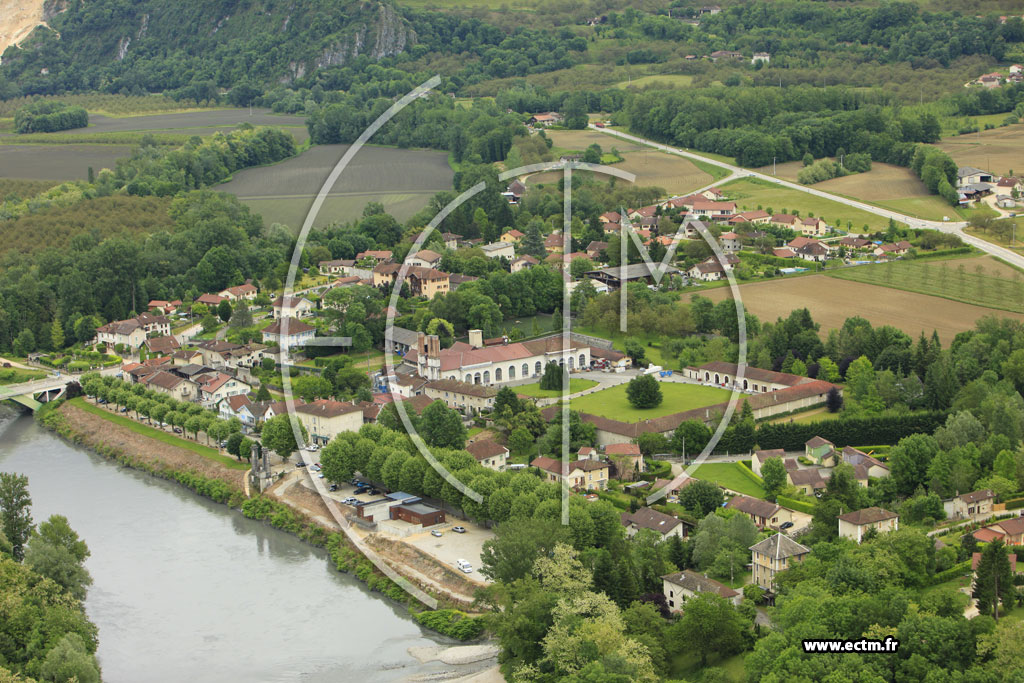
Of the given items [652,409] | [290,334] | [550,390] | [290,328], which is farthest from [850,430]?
[290,328]

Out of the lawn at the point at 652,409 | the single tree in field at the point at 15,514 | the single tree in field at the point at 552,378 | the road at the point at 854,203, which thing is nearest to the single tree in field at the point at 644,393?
the lawn at the point at 652,409

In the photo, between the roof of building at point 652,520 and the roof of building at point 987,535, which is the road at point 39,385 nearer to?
the roof of building at point 652,520

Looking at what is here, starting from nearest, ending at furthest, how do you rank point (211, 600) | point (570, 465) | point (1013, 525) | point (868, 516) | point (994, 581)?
point (994, 581), point (1013, 525), point (868, 516), point (211, 600), point (570, 465)

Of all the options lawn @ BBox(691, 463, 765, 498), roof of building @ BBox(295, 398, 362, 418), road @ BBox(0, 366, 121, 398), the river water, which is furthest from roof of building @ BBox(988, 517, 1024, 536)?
road @ BBox(0, 366, 121, 398)

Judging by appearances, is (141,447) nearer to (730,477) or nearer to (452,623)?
(452,623)

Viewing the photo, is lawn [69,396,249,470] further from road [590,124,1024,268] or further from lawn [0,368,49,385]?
road [590,124,1024,268]
